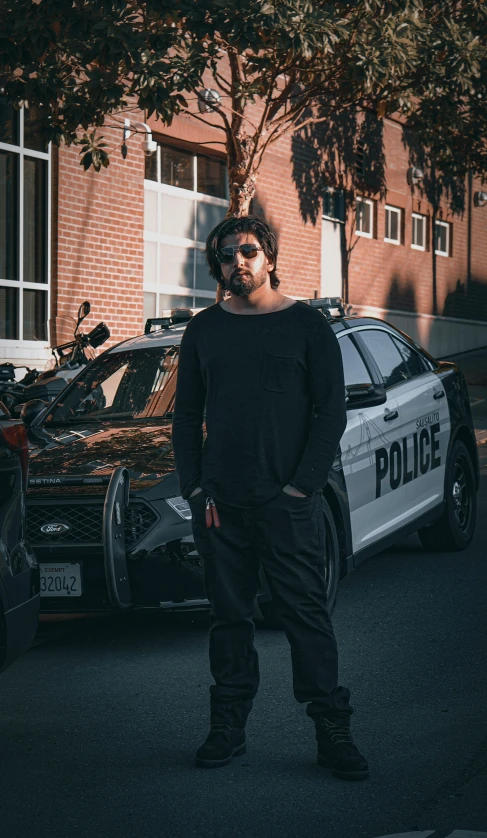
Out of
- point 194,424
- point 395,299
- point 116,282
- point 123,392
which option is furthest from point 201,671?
point 395,299

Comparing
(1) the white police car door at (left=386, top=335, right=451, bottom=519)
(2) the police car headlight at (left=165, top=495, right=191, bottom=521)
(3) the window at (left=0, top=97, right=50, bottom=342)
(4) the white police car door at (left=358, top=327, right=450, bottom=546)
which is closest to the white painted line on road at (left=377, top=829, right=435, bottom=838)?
(2) the police car headlight at (left=165, top=495, right=191, bottom=521)

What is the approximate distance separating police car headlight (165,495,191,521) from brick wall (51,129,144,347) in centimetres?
972

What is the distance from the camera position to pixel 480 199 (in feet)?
94.9

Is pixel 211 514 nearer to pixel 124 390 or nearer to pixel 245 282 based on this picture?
pixel 245 282

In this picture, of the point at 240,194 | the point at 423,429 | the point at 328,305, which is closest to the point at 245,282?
the point at 328,305

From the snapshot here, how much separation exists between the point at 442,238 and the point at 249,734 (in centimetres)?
2467

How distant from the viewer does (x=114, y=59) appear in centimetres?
1046

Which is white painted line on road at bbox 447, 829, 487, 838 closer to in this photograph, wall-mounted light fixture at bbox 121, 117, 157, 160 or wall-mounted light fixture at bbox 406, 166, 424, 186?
wall-mounted light fixture at bbox 121, 117, 157, 160

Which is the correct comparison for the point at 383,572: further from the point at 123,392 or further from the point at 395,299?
the point at 395,299

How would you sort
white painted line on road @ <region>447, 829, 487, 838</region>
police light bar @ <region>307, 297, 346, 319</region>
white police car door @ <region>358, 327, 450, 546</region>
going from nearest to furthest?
1. white painted line on road @ <region>447, 829, 487, 838</region>
2. white police car door @ <region>358, 327, 450, 546</region>
3. police light bar @ <region>307, 297, 346, 319</region>

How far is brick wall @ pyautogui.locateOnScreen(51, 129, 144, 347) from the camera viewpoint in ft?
49.7

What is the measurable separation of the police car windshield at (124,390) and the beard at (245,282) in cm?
276

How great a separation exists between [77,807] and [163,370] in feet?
12.2

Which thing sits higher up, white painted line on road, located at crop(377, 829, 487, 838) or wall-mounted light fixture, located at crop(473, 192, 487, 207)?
wall-mounted light fixture, located at crop(473, 192, 487, 207)
